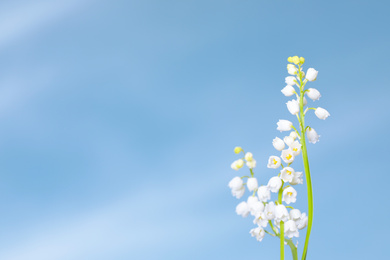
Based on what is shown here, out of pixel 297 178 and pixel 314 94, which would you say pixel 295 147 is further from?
pixel 314 94

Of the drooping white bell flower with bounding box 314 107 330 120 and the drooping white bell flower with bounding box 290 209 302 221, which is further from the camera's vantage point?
the drooping white bell flower with bounding box 314 107 330 120

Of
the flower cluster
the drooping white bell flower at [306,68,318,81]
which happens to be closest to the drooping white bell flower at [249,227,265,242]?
the flower cluster

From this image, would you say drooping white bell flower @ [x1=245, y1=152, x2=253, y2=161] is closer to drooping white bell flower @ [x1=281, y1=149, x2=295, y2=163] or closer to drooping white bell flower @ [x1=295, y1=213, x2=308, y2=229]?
drooping white bell flower @ [x1=281, y1=149, x2=295, y2=163]

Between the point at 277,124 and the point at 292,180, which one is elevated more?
the point at 277,124

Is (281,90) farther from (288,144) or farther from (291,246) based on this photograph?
(291,246)

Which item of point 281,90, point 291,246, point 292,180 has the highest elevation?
point 281,90

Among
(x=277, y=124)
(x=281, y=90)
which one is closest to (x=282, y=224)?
(x=277, y=124)

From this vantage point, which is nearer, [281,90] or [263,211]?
[263,211]

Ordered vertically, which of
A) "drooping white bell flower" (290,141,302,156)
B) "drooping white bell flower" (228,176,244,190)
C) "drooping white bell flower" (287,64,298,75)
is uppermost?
"drooping white bell flower" (287,64,298,75)
